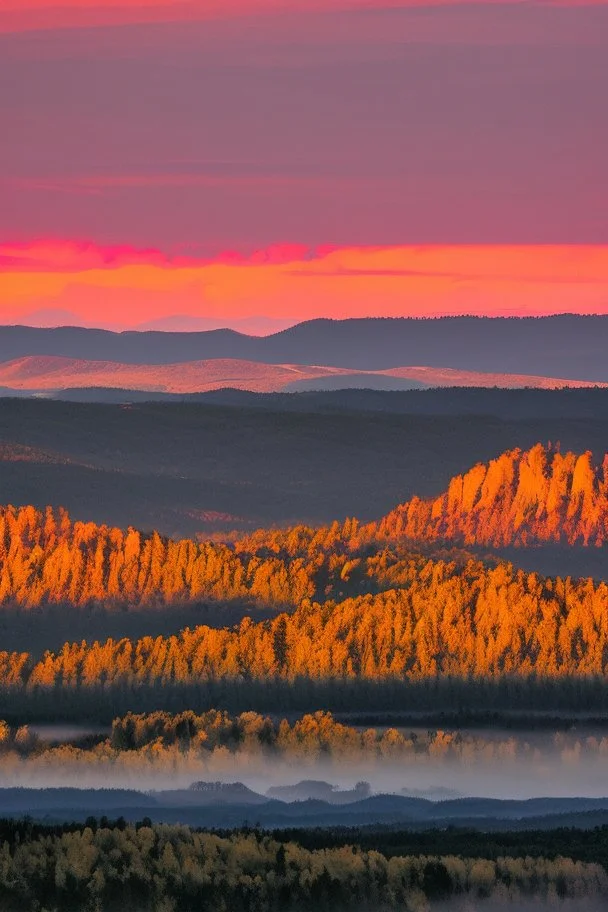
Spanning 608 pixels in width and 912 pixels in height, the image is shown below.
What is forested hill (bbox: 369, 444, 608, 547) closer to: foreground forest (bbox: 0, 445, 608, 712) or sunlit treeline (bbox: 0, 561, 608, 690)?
foreground forest (bbox: 0, 445, 608, 712)

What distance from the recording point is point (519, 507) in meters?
64.9

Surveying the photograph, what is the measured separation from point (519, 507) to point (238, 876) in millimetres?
34693

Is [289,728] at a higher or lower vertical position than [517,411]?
lower

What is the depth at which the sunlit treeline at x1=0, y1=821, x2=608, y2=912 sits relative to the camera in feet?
99.1

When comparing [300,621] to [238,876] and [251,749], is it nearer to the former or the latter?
[251,749]

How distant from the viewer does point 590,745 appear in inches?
1598

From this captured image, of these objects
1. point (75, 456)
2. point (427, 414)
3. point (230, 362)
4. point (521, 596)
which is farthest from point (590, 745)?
point (230, 362)

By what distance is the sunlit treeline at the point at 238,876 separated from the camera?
30.2m

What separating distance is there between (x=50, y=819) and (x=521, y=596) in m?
12.8

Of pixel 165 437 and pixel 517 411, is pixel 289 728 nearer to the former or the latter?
pixel 165 437

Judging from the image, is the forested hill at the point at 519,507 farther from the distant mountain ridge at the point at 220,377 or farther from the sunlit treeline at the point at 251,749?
the distant mountain ridge at the point at 220,377

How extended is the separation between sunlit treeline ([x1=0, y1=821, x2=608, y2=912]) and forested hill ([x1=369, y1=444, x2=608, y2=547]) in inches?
1182

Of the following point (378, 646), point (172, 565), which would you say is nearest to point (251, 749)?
point (378, 646)

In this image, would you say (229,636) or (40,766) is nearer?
(40,766)
